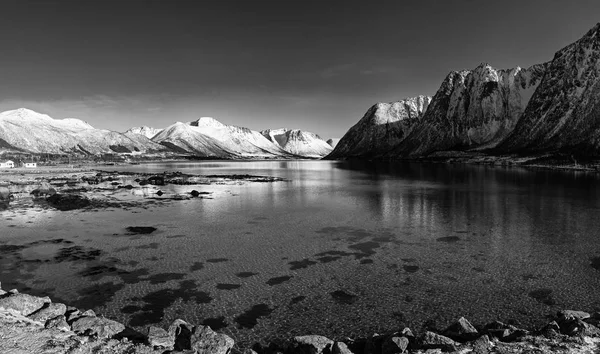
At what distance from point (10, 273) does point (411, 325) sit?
27.1 metres

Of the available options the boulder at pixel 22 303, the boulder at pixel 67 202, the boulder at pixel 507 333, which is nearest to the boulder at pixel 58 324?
the boulder at pixel 22 303

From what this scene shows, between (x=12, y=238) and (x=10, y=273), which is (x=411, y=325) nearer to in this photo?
(x=10, y=273)

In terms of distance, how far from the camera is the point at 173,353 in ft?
42.1

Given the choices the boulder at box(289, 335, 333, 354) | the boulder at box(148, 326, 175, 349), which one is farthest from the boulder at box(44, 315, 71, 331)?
the boulder at box(289, 335, 333, 354)

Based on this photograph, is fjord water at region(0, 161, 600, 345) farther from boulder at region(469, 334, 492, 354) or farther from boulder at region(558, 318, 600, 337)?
boulder at region(469, 334, 492, 354)

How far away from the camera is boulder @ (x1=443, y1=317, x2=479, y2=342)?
14465mm

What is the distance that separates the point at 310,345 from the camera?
13891 mm

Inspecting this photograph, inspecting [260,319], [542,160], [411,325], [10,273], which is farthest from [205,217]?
[542,160]

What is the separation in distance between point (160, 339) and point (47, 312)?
18.4ft

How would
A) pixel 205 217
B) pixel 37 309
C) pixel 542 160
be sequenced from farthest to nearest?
pixel 542 160
pixel 205 217
pixel 37 309

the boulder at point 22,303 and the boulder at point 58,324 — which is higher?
the boulder at point 22,303

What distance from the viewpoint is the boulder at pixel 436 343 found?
1301 centimetres

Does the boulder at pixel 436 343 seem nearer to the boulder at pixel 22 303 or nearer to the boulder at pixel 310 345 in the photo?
the boulder at pixel 310 345

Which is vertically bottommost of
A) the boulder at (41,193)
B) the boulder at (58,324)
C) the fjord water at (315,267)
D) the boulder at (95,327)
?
the fjord water at (315,267)
